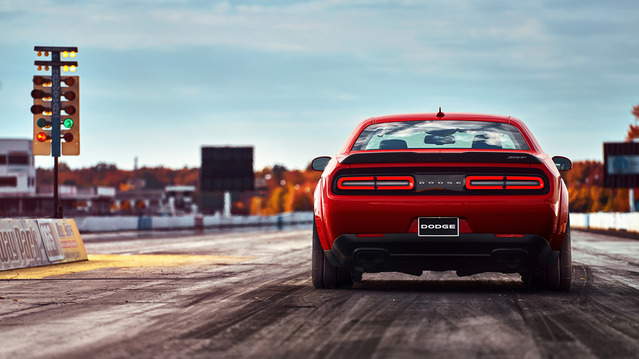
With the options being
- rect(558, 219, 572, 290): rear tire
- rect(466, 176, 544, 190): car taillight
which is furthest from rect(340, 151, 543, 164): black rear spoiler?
rect(558, 219, 572, 290): rear tire

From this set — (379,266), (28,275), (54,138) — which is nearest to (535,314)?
(379,266)

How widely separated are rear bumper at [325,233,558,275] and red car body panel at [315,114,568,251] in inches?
2.6

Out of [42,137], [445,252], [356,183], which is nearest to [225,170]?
[42,137]

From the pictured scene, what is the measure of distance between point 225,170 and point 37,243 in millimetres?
53828

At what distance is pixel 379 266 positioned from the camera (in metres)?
8.01

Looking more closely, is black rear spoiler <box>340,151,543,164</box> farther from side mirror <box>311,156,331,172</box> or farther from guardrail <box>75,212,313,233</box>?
guardrail <box>75,212,313,233</box>

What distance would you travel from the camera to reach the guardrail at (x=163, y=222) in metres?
45.3

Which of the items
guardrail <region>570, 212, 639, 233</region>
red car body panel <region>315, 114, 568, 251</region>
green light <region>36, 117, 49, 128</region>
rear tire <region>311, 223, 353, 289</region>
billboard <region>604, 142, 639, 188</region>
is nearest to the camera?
red car body panel <region>315, 114, 568, 251</region>

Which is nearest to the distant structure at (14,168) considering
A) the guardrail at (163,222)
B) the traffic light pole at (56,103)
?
the guardrail at (163,222)

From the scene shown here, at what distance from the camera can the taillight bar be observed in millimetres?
7777

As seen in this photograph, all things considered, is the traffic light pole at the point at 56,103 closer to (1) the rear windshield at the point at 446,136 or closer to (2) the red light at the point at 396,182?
(1) the rear windshield at the point at 446,136

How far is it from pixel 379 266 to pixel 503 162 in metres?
1.46

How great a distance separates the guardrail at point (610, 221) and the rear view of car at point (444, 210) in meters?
34.7

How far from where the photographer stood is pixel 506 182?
25.3 feet
